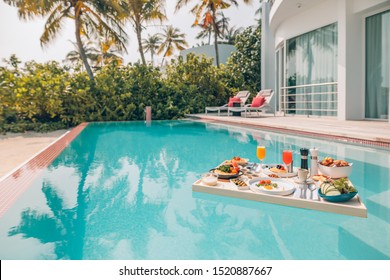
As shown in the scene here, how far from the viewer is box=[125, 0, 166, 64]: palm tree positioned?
16641mm

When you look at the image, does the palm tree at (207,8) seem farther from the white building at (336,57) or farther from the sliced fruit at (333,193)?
the sliced fruit at (333,193)

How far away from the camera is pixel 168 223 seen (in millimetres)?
2654

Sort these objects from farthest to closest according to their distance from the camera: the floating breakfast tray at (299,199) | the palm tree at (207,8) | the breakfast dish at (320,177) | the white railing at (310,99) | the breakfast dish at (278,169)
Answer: the palm tree at (207,8) < the white railing at (310,99) < the breakfast dish at (278,169) < the breakfast dish at (320,177) < the floating breakfast tray at (299,199)

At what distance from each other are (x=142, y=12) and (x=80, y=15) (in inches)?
154

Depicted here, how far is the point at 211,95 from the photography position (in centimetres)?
1631

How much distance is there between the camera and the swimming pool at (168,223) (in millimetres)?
2164

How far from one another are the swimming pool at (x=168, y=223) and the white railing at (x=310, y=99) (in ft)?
18.7

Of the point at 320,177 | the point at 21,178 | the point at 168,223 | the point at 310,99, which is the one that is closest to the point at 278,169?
the point at 320,177

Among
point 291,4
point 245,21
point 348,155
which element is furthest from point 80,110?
point 245,21

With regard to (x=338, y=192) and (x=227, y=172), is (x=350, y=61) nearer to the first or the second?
(x=227, y=172)

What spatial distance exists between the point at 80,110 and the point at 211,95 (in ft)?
21.6

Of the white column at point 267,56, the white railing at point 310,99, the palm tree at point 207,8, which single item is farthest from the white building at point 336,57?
the palm tree at point 207,8

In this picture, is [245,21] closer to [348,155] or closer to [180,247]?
[348,155]
